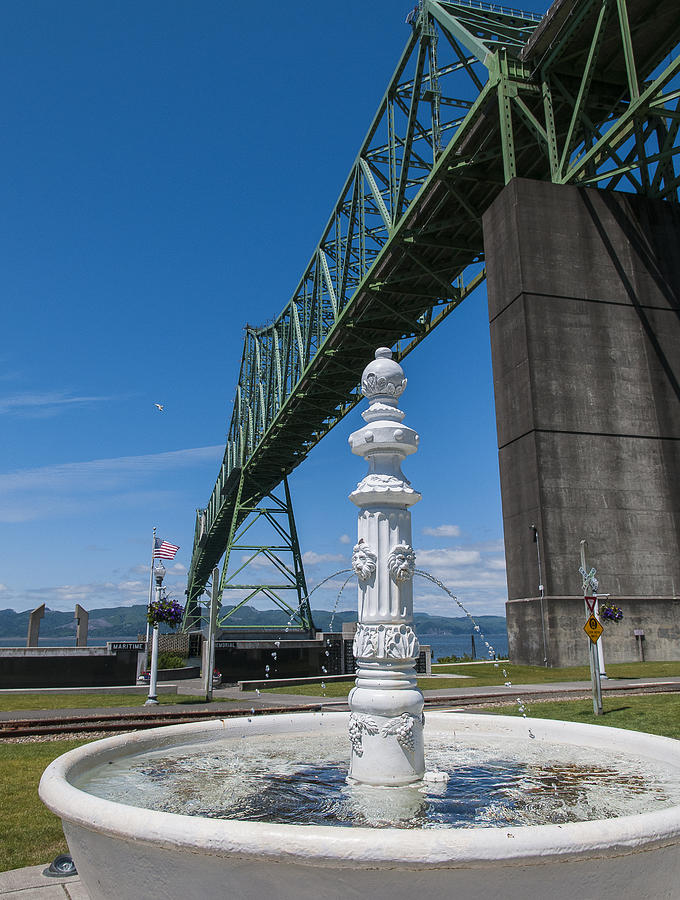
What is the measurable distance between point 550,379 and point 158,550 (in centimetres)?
1495

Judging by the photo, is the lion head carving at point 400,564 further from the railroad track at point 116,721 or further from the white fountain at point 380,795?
the railroad track at point 116,721

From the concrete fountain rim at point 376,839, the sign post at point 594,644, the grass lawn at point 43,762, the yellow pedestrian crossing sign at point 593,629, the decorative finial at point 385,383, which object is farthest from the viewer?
the yellow pedestrian crossing sign at point 593,629

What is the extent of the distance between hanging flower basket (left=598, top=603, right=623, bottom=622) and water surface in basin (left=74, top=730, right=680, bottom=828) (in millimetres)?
16968

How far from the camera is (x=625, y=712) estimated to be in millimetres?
12734

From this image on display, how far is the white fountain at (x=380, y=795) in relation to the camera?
246cm

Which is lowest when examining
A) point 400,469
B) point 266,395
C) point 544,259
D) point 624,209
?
point 400,469

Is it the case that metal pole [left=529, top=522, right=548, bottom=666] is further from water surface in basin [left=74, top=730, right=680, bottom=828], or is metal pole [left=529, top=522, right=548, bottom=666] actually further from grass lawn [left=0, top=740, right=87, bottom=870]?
water surface in basin [left=74, top=730, right=680, bottom=828]

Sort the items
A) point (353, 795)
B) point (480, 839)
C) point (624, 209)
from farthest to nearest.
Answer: point (624, 209) → point (353, 795) → point (480, 839)

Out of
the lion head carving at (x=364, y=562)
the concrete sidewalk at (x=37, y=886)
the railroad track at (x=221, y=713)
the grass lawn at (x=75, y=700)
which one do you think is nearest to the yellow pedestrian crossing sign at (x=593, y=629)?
the railroad track at (x=221, y=713)

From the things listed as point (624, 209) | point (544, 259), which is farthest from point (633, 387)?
point (624, 209)

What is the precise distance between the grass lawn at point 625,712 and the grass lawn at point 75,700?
9.79 m

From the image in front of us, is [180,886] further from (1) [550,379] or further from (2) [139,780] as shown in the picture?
(1) [550,379]

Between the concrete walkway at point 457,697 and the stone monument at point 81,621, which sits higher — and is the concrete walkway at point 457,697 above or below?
below

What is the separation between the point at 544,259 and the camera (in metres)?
24.8
